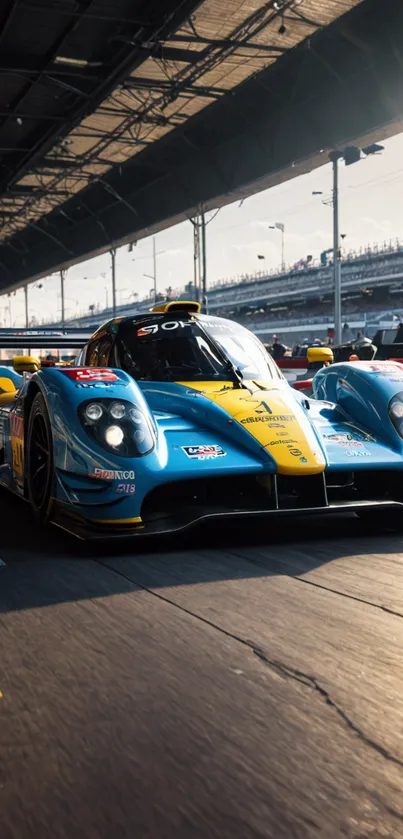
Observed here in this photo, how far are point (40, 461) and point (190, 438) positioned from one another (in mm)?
956

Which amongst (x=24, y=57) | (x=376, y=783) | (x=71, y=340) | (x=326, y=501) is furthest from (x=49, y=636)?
(x=24, y=57)

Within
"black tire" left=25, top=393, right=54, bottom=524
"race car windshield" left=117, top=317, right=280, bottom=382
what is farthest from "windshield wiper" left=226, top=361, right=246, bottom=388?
"black tire" left=25, top=393, right=54, bottom=524

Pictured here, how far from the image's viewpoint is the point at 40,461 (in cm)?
511

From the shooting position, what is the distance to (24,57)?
57.8 feet

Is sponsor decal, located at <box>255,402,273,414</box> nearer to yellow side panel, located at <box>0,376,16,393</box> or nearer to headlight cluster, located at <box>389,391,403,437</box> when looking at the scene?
headlight cluster, located at <box>389,391,403,437</box>

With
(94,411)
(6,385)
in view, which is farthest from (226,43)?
(94,411)

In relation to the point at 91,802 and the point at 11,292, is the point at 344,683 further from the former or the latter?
the point at 11,292

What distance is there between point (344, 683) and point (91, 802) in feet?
2.99

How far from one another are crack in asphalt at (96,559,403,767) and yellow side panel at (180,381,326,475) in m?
1.22

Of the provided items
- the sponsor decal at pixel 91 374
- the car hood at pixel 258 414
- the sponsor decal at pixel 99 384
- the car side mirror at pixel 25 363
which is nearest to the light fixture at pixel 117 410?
the sponsor decal at pixel 99 384

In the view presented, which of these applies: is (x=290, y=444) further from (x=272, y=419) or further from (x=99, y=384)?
(x=99, y=384)

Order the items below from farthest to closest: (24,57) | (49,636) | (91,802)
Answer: (24,57)
(49,636)
(91,802)

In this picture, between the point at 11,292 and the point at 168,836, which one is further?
the point at 11,292

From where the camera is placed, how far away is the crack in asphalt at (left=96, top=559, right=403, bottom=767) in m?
2.06
